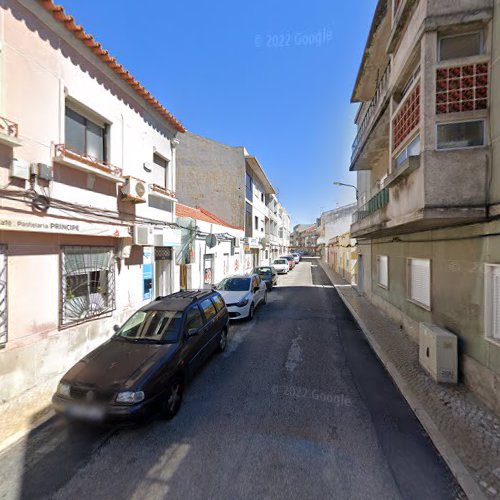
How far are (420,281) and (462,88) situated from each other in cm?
442

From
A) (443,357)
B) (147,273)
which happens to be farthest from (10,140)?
(443,357)

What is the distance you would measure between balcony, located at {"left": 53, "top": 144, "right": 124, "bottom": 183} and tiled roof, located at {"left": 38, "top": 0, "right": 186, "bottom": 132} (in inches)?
90.5

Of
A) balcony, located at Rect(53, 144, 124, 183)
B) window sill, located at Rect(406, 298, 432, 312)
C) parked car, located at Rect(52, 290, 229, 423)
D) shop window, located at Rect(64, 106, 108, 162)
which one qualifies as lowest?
parked car, located at Rect(52, 290, 229, 423)

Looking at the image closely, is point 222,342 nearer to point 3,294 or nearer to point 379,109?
point 3,294

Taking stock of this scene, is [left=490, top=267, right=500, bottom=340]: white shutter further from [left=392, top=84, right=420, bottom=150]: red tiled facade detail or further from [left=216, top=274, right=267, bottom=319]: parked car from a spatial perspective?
[left=216, top=274, right=267, bottom=319]: parked car

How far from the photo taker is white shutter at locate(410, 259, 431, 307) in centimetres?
666

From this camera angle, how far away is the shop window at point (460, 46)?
456 centimetres

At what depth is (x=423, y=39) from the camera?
4.72 metres

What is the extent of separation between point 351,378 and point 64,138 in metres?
7.38

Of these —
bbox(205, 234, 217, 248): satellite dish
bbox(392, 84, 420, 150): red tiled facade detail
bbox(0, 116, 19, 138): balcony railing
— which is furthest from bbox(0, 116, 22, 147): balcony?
bbox(205, 234, 217, 248): satellite dish

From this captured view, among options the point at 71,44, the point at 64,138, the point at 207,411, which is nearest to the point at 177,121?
the point at 71,44

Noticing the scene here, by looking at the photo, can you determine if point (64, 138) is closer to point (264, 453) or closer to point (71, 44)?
point (71, 44)

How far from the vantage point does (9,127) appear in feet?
14.6

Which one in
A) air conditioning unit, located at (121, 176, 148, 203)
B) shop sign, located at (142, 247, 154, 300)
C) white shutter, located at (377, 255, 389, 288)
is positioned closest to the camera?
air conditioning unit, located at (121, 176, 148, 203)
